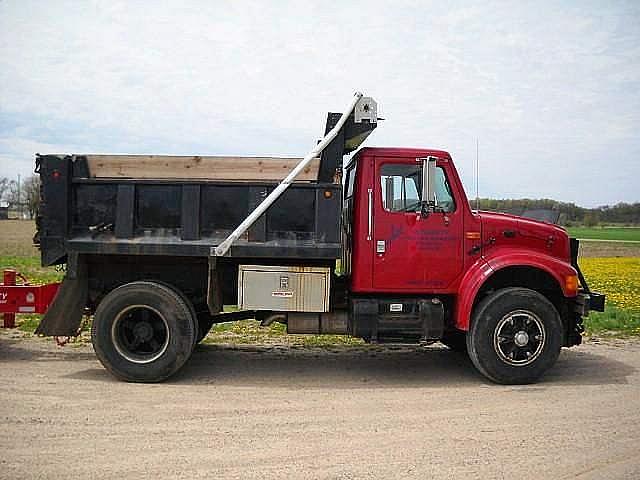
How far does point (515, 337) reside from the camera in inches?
294

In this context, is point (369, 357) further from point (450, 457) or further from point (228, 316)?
point (450, 457)

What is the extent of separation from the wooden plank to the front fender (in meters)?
2.17

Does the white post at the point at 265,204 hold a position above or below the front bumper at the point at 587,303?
above

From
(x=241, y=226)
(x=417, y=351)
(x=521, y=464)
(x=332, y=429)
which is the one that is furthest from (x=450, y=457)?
(x=417, y=351)

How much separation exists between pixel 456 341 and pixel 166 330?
406cm

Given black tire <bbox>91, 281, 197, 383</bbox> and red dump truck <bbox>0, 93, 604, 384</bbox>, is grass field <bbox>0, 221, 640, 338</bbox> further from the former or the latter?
black tire <bbox>91, 281, 197, 383</bbox>

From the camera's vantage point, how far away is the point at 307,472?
4688 millimetres

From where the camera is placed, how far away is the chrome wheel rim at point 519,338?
24.5 feet

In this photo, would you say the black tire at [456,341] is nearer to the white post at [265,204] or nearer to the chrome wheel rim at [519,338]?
the chrome wheel rim at [519,338]

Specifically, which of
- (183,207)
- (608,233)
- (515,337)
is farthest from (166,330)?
(608,233)

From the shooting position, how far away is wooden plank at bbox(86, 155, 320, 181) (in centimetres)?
734

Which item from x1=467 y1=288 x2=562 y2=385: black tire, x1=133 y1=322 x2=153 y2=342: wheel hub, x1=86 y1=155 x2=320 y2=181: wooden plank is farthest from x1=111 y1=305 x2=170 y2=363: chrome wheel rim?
x1=467 y1=288 x2=562 y2=385: black tire

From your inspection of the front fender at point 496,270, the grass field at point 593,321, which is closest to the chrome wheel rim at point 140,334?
the grass field at point 593,321

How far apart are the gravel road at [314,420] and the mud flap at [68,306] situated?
537mm
